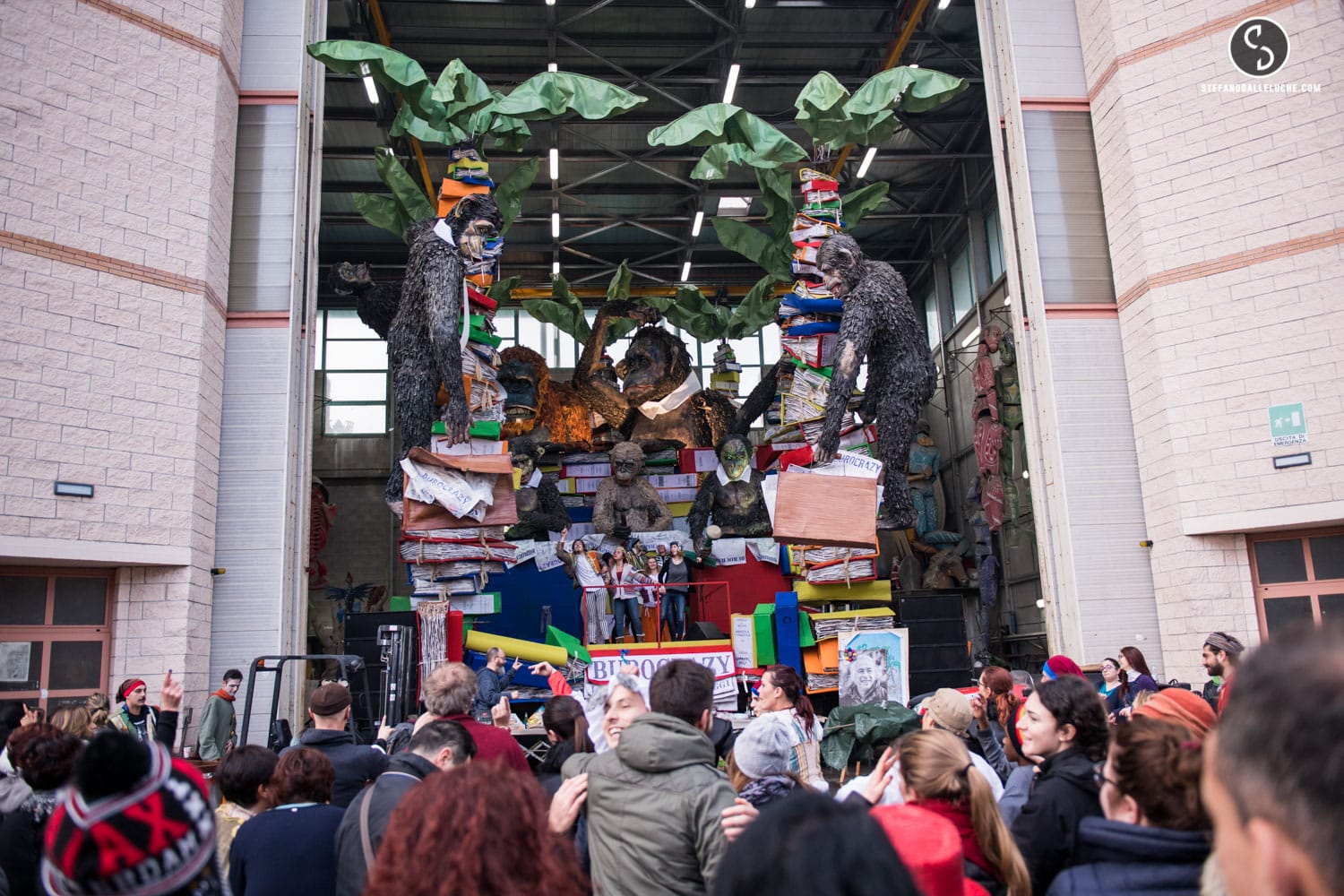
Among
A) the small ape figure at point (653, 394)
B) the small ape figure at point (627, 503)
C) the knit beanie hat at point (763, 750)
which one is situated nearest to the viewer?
the knit beanie hat at point (763, 750)

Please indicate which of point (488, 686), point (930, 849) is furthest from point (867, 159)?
point (930, 849)

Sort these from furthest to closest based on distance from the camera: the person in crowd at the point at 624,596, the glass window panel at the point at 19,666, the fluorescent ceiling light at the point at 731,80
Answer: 1. the fluorescent ceiling light at the point at 731,80
2. the person in crowd at the point at 624,596
3. the glass window panel at the point at 19,666

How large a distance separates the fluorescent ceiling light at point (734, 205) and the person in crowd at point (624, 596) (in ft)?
34.1

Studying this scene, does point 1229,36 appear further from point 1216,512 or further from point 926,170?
point 926,170

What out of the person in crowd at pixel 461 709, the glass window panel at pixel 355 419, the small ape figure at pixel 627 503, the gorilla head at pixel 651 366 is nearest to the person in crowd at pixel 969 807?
the person in crowd at pixel 461 709

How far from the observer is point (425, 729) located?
347cm

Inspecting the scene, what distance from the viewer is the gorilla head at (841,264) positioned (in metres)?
11.5

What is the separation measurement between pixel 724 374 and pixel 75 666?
11.7 metres

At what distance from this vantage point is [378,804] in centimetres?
314

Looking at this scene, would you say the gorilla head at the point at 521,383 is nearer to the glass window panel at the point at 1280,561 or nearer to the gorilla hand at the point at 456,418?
the gorilla hand at the point at 456,418

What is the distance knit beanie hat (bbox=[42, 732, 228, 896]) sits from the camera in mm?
2000

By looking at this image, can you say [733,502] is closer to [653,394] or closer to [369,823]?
[653,394]

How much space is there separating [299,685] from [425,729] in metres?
Answer: 8.11

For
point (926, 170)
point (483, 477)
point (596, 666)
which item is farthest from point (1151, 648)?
point (926, 170)
